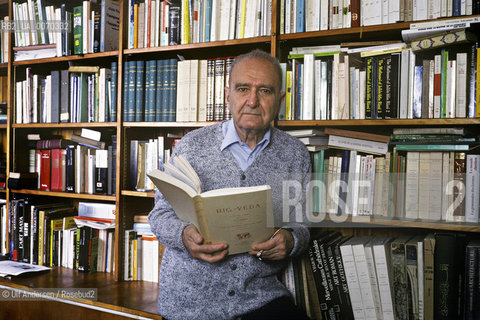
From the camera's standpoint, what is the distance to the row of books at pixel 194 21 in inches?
74.7

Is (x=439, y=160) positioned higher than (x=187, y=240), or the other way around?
(x=439, y=160)

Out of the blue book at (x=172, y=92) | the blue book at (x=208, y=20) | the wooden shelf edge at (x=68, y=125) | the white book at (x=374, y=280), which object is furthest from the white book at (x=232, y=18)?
the white book at (x=374, y=280)

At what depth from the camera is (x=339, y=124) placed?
1.72m

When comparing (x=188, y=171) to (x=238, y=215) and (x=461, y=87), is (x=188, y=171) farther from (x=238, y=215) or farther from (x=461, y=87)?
(x=461, y=87)

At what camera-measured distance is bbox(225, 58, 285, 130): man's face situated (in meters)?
1.54

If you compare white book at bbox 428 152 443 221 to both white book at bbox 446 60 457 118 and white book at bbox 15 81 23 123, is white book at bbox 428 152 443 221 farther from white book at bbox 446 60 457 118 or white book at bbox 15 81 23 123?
white book at bbox 15 81 23 123

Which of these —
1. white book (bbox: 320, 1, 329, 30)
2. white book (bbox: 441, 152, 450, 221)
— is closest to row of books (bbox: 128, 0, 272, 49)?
white book (bbox: 320, 1, 329, 30)

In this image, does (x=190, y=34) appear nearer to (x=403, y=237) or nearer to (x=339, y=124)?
(x=339, y=124)

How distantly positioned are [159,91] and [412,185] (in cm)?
124

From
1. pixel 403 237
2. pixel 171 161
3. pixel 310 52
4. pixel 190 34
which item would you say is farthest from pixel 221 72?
pixel 403 237

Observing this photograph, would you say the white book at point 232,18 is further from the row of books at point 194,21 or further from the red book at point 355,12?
the red book at point 355,12

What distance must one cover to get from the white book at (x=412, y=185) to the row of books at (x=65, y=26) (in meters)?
1.59

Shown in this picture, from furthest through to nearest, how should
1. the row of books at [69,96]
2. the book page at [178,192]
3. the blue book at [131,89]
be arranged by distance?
1. the row of books at [69,96]
2. the blue book at [131,89]
3. the book page at [178,192]

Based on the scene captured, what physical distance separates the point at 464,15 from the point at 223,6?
1.00 m
